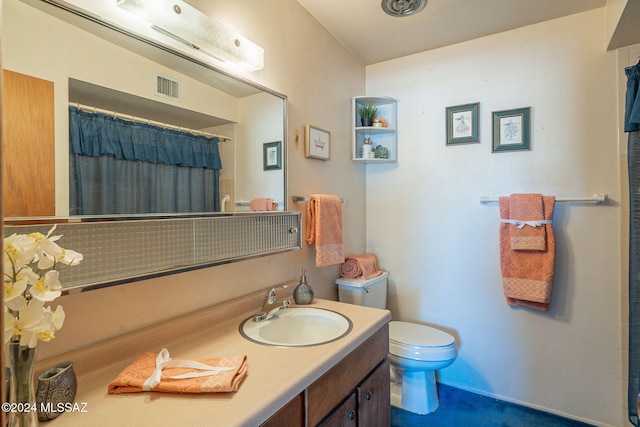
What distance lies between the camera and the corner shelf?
2.28 metres

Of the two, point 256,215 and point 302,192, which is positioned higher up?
point 302,192

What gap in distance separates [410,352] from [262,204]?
117cm

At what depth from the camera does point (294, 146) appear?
174cm

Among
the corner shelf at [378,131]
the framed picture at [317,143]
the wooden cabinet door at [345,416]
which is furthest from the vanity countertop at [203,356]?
the corner shelf at [378,131]

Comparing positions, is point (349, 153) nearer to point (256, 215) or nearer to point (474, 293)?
point (256, 215)

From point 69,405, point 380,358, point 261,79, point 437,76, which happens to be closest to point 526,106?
point 437,76

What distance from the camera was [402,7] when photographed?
5.76 feet

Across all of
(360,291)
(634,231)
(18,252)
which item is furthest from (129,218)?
(634,231)

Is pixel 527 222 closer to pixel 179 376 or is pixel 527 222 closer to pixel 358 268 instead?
pixel 358 268

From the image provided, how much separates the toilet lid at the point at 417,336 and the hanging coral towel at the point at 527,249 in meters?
0.46

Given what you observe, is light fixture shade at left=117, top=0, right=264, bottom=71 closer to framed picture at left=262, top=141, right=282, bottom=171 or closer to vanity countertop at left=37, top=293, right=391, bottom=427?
framed picture at left=262, top=141, right=282, bottom=171

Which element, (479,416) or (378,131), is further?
(378,131)

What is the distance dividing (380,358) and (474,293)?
1055mm

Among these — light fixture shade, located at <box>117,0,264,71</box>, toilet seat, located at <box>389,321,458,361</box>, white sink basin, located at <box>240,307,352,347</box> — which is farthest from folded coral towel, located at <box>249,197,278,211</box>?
toilet seat, located at <box>389,321,458,361</box>
